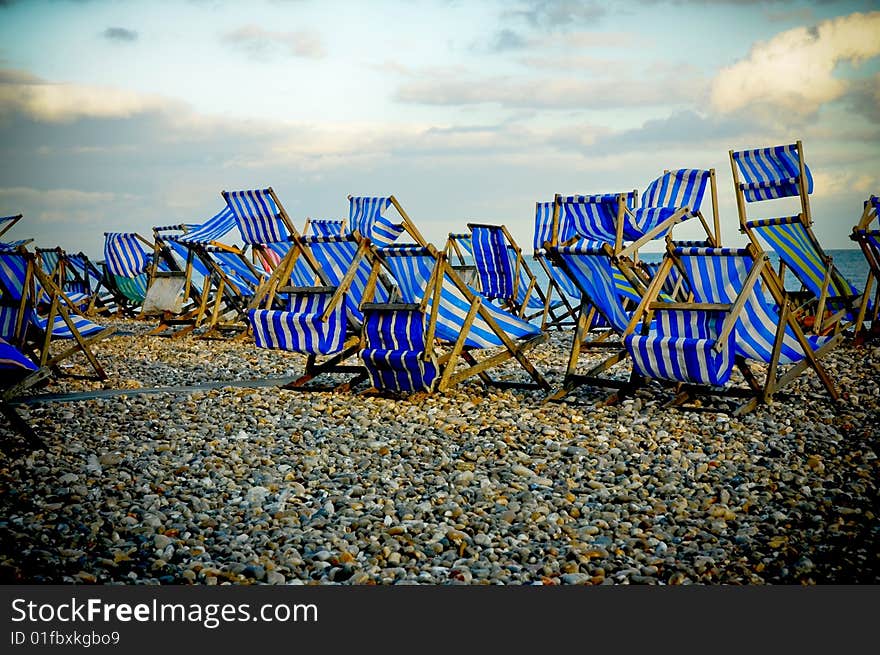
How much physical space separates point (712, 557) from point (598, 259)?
2.82 meters

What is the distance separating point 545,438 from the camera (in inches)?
193

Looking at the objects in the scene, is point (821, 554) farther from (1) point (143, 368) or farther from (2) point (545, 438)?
(1) point (143, 368)

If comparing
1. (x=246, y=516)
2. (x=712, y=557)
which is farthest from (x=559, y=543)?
(x=246, y=516)

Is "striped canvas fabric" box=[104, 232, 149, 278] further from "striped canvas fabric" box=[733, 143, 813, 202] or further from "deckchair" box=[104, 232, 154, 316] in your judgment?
"striped canvas fabric" box=[733, 143, 813, 202]

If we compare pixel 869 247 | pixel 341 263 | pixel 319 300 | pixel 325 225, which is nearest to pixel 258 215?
pixel 341 263

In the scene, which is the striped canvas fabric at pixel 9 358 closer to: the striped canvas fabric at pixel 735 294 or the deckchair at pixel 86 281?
the striped canvas fabric at pixel 735 294

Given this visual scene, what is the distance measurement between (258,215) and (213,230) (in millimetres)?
2400

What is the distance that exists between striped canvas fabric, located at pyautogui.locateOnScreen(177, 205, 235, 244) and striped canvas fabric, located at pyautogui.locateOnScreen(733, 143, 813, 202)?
17.8 ft

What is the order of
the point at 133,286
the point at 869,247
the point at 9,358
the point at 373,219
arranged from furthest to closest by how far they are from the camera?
1. the point at 133,286
2. the point at 373,219
3. the point at 869,247
4. the point at 9,358

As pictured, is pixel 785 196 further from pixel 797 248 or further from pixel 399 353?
pixel 399 353

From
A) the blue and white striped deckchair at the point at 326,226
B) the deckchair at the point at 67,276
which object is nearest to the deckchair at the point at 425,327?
the blue and white striped deckchair at the point at 326,226

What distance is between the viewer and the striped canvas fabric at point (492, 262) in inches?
385

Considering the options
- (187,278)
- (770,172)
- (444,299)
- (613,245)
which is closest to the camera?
(444,299)

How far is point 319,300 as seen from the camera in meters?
6.44
